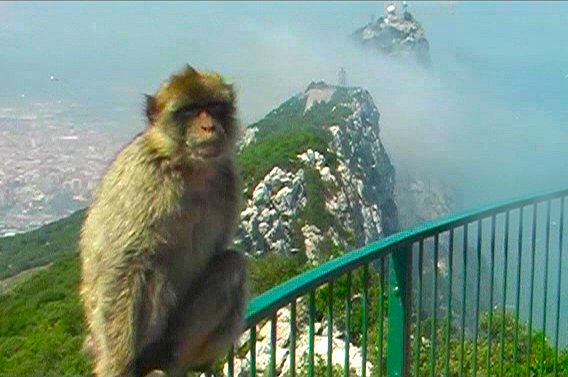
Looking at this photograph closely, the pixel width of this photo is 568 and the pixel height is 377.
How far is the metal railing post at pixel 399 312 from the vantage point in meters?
3.41

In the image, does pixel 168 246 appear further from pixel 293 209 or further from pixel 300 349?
pixel 293 209

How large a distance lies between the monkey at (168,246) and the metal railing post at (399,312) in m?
0.61

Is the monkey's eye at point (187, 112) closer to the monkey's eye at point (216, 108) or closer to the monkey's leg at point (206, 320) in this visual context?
the monkey's eye at point (216, 108)

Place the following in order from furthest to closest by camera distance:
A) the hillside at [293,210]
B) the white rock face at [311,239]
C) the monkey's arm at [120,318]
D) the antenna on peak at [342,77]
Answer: the antenna on peak at [342,77] < the white rock face at [311,239] < the hillside at [293,210] < the monkey's arm at [120,318]

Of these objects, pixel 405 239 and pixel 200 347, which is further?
pixel 405 239

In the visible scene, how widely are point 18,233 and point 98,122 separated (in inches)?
43.6

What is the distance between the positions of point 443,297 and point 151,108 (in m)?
1.81

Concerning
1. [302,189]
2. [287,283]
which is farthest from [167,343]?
[302,189]

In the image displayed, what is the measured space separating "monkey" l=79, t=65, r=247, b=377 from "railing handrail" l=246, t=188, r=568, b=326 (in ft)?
0.73

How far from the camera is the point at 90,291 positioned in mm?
3006

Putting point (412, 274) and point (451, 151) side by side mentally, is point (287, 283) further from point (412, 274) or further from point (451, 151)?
point (451, 151)

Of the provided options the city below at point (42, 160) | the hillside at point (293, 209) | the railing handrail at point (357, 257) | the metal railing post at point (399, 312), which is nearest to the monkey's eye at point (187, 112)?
the railing handrail at point (357, 257)

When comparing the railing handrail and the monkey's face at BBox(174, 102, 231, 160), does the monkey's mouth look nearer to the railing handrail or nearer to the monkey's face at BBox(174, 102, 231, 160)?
the monkey's face at BBox(174, 102, 231, 160)

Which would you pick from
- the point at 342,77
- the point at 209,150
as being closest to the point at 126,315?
the point at 209,150
